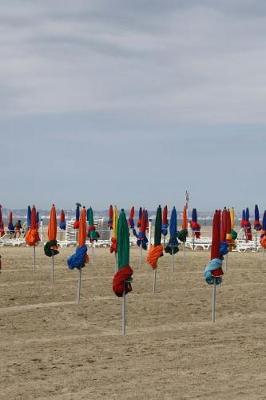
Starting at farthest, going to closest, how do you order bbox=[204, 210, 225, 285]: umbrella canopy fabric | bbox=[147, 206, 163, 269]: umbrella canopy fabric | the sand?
bbox=[147, 206, 163, 269]: umbrella canopy fabric, bbox=[204, 210, 225, 285]: umbrella canopy fabric, the sand

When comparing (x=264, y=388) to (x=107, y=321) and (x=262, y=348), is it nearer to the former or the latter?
(x=262, y=348)

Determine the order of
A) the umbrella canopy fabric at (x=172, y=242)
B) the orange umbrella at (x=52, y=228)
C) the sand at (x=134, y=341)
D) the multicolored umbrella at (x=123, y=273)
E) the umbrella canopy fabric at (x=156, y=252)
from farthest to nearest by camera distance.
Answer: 1. the umbrella canopy fabric at (x=172, y=242)
2. the orange umbrella at (x=52, y=228)
3. the umbrella canopy fabric at (x=156, y=252)
4. the multicolored umbrella at (x=123, y=273)
5. the sand at (x=134, y=341)

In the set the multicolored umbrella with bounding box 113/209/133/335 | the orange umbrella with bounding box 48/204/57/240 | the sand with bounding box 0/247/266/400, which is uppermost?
the orange umbrella with bounding box 48/204/57/240

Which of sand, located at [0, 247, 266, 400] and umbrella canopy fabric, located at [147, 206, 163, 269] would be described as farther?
umbrella canopy fabric, located at [147, 206, 163, 269]

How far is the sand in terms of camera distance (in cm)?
987

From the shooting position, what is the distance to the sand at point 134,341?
987 centimetres

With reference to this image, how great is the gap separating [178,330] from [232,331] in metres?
1.04

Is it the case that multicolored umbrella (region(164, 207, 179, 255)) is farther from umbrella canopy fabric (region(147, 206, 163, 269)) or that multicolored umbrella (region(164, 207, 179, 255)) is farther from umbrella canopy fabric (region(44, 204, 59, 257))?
umbrella canopy fabric (region(44, 204, 59, 257))

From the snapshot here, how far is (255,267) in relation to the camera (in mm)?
29391

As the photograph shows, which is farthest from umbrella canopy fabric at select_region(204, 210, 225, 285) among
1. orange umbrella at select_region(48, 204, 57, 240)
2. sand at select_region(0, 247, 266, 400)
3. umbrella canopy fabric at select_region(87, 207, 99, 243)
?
umbrella canopy fabric at select_region(87, 207, 99, 243)

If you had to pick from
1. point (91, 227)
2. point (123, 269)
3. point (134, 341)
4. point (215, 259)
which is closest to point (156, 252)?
point (215, 259)

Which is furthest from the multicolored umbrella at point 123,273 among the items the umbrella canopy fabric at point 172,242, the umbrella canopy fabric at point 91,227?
the umbrella canopy fabric at point 91,227

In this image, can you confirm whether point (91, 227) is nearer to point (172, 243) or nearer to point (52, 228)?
point (172, 243)

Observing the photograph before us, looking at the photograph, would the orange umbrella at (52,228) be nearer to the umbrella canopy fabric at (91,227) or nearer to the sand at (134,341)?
the sand at (134,341)
